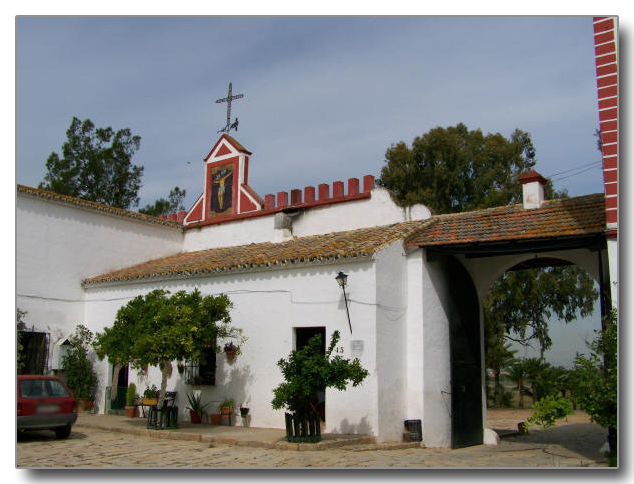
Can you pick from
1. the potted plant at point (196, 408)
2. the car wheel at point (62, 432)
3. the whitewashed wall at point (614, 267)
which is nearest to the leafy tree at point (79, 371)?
the potted plant at point (196, 408)

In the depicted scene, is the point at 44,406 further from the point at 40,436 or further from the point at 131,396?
the point at 131,396

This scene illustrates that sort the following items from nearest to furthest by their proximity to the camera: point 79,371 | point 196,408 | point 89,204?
point 196,408 < point 79,371 < point 89,204

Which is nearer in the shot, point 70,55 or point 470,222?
point 70,55

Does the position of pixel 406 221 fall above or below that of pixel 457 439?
above

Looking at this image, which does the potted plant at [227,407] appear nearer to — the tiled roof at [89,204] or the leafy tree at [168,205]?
the tiled roof at [89,204]

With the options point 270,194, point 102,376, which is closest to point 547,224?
point 270,194

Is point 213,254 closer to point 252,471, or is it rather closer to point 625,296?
point 252,471

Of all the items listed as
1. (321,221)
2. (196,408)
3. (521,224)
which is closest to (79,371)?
(196,408)

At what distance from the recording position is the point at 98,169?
25.8 metres

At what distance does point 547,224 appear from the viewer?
1119 cm

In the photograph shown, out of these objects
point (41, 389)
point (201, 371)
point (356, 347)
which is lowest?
point (201, 371)

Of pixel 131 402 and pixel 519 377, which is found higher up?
pixel 131 402

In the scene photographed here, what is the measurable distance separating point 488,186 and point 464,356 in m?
14.4

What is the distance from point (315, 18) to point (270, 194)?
9.48 m
